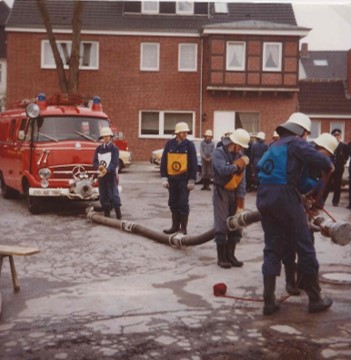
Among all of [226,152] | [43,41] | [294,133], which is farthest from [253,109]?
[294,133]

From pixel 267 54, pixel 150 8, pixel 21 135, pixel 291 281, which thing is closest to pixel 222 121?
pixel 267 54

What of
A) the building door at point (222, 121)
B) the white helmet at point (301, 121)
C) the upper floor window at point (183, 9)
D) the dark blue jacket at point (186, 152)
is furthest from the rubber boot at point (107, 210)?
the upper floor window at point (183, 9)

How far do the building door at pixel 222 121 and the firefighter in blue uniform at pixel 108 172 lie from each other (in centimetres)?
2071

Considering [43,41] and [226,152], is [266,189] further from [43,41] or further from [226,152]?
[43,41]

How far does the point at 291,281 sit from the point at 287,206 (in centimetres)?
131

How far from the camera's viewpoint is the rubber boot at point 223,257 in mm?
8930

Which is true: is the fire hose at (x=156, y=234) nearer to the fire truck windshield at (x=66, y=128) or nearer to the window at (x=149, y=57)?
the fire truck windshield at (x=66, y=128)

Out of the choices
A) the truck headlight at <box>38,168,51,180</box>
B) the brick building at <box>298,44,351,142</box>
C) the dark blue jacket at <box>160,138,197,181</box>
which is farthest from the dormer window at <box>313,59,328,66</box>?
the dark blue jacket at <box>160,138,197,181</box>

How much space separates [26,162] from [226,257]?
6.60 metres

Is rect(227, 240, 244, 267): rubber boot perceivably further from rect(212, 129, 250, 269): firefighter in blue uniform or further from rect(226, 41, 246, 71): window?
rect(226, 41, 246, 71): window

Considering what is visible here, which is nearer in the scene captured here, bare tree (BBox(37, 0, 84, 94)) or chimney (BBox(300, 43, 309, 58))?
bare tree (BBox(37, 0, 84, 94))

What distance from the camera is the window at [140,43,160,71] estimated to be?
3362 cm

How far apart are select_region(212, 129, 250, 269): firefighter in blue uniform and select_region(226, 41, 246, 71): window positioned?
24768 mm

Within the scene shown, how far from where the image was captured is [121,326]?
246 inches
